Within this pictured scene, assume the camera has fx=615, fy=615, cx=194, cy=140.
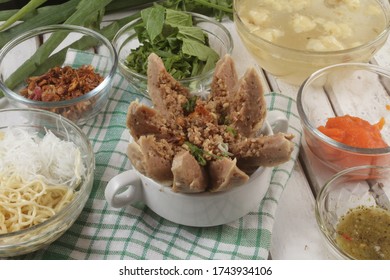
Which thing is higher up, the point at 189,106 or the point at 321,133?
the point at 189,106

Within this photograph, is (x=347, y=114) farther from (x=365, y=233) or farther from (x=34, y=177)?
(x=34, y=177)

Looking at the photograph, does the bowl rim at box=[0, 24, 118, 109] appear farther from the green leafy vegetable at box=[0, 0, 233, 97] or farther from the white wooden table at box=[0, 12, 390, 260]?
the white wooden table at box=[0, 12, 390, 260]

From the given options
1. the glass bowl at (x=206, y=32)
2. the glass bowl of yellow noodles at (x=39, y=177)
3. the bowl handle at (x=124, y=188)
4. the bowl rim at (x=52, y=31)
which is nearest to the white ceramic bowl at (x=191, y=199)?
the bowl handle at (x=124, y=188)

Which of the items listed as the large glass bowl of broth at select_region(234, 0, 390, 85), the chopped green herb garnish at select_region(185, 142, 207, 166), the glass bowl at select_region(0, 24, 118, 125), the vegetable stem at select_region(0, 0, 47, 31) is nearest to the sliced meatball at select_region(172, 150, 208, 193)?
the chopped green herb garnish at select_region(185, 142, 207, 166)

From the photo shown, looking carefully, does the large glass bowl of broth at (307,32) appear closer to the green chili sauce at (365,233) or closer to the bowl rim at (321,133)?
the bowl rim at (321,133)

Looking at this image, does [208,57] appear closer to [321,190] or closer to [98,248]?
[321,190]

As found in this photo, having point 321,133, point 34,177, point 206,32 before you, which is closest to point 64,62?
point 206,32

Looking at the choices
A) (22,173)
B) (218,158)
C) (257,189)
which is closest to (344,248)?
(257,189)
